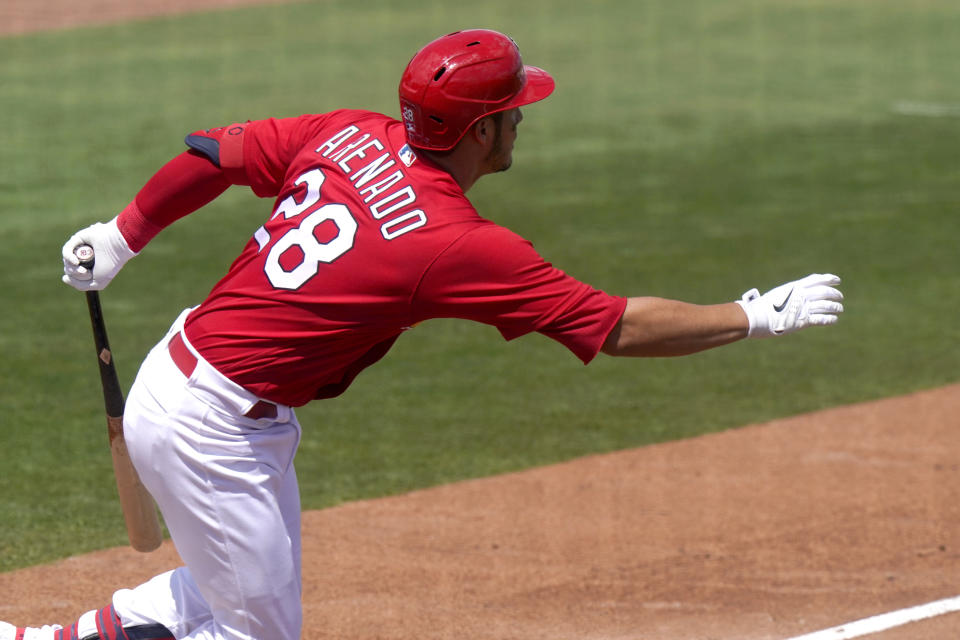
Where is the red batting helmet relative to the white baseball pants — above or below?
above

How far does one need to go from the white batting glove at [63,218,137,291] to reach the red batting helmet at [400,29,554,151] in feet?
3.77

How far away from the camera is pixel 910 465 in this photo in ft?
22.3

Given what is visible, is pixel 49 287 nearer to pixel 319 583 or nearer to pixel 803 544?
pixel 319 583

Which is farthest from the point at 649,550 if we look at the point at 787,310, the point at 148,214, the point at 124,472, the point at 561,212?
the point at 561,212

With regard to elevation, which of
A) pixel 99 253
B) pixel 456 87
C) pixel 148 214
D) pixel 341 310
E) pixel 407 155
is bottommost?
pixel 341 310

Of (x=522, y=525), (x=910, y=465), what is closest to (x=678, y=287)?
(x=910, y=465)

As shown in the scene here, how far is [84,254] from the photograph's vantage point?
4.38 metres

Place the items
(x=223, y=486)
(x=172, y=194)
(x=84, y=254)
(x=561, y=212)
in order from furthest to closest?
(x=561, y=212), (x=84, y=254), (x=172, y=194), (x=223, y=486)

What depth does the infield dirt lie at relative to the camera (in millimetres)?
5129

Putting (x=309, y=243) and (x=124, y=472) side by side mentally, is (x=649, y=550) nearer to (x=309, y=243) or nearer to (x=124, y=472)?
(x=124, y=472)

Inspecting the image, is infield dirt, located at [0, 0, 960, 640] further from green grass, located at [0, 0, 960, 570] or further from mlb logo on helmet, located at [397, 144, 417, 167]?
mlb logo on helmet, located at [397, 144, 417, 167]

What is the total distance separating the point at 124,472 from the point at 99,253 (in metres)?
0.69

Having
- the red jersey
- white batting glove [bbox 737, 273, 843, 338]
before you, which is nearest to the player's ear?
the red jersey

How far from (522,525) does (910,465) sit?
206 cm
